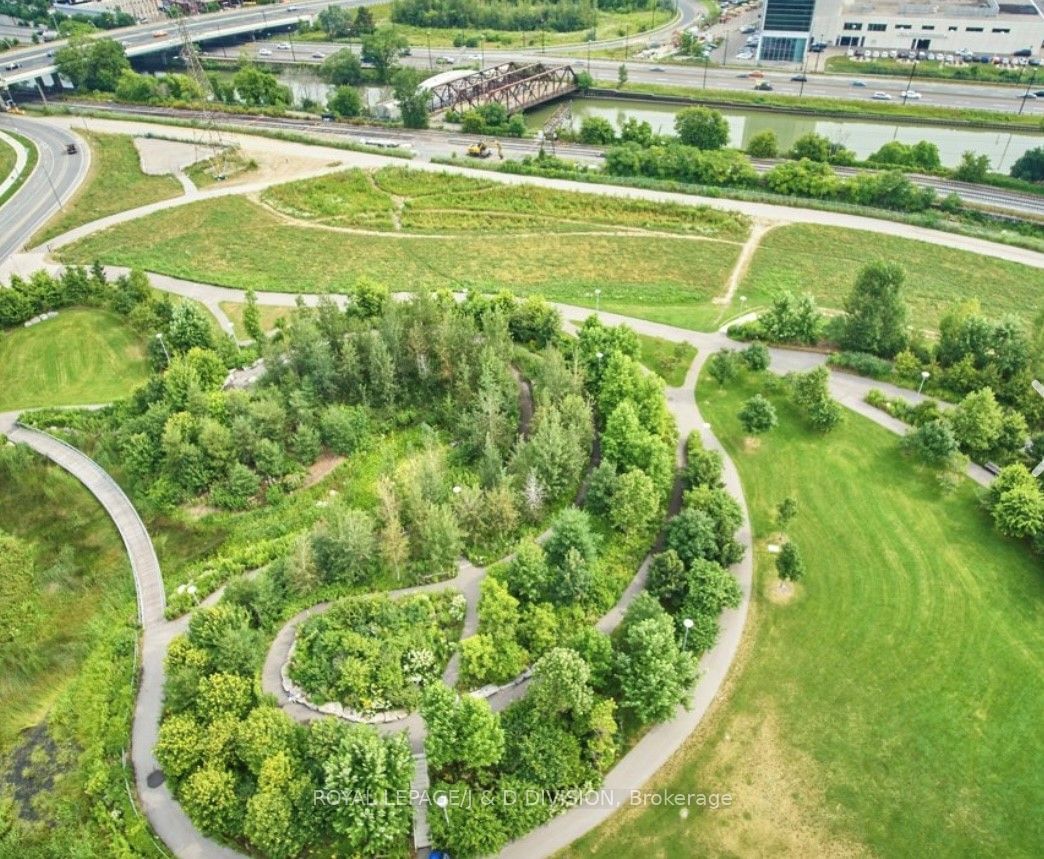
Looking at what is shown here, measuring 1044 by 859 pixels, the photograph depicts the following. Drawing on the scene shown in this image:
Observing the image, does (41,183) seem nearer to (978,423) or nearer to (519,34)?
(519,34)

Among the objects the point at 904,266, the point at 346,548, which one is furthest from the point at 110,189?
the point at 904,266

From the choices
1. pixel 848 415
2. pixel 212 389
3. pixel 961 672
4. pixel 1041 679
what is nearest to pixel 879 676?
pixel 961 672

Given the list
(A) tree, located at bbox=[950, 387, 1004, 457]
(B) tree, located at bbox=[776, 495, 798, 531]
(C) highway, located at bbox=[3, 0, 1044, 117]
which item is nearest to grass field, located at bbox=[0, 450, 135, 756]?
(B) tree, located at bbox=[776, 495, 798, 531]

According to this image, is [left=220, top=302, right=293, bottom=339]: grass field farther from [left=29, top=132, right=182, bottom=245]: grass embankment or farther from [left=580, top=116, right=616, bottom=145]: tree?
[left=580, top=116, right=616, bottom=145]: tree

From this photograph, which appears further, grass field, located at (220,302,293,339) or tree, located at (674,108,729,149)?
tree, located at (674,108,729,149)

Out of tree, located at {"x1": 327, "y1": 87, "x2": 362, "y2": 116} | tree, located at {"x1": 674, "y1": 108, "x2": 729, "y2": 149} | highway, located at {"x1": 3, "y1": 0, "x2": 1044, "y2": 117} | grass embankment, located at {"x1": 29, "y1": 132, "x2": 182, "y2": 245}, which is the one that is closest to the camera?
grass embankment, located at {"x1": 29, "y1": 132, "x2": 182, "y2": 245}

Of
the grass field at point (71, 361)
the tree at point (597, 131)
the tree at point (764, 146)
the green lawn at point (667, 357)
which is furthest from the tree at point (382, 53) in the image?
the green lawn at point (667, 357)
